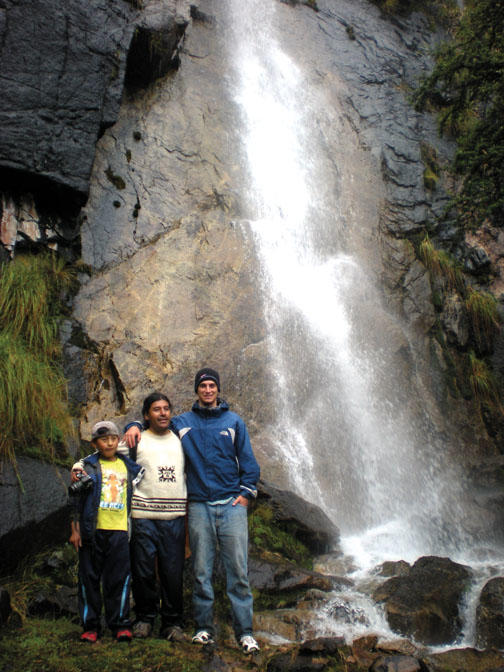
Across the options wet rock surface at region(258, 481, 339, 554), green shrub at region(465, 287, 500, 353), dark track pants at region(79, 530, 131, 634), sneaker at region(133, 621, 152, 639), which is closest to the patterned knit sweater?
dark track pants at region(79, 530, 131, 634)

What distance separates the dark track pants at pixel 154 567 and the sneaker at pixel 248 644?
0.47 m

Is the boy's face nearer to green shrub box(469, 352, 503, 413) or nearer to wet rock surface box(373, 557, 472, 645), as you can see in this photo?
wet rock surface box(373, 557, 472, 645)

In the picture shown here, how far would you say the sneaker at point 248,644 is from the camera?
3.44m

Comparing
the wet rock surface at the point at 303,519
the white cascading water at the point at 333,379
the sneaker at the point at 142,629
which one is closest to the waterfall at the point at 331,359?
the white cascading water at the point at 333,379

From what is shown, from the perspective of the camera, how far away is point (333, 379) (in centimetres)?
844

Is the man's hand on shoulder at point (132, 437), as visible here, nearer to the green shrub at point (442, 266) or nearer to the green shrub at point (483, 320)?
the green shrub at point (483, 320)

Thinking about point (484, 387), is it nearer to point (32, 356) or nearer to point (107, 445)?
point (32, 356)

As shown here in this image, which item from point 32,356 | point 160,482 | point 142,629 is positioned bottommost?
point 142,629

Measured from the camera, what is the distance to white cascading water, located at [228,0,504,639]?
6945 millimetres

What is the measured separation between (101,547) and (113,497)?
1.08 ft

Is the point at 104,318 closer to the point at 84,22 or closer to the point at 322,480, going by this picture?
the point at 322,480

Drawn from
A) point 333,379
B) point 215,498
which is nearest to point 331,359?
point 333,379

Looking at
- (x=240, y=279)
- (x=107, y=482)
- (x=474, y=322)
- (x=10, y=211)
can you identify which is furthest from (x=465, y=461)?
(x=10, y=211)

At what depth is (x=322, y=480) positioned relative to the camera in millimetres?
7215
